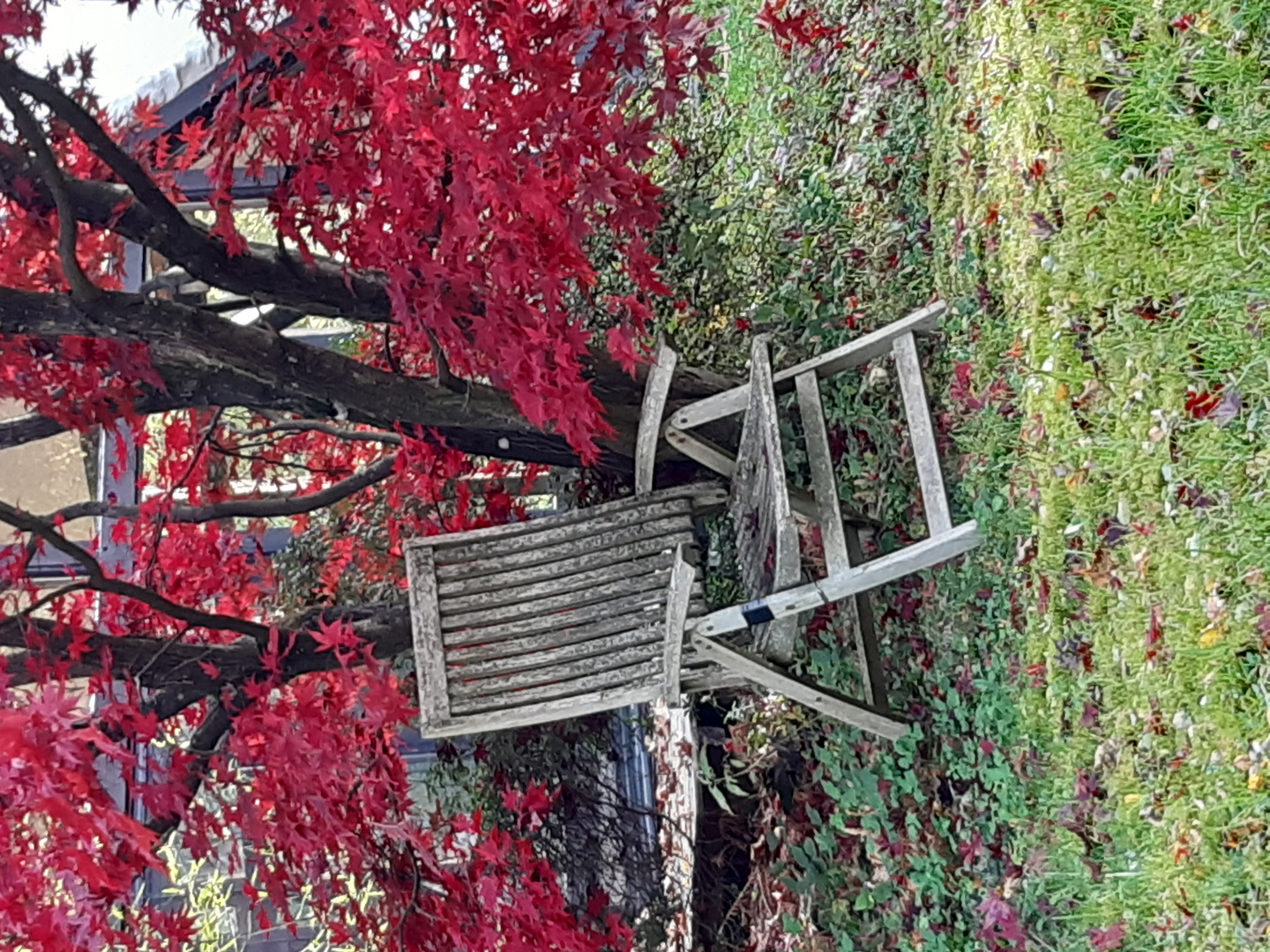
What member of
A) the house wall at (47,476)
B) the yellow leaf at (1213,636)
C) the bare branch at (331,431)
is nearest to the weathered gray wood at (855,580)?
the yellow leaf at (1213,636)

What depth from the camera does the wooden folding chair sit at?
216 centimetres

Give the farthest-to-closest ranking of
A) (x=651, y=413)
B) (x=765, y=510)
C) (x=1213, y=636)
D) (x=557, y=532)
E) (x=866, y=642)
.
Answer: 1. (x=557, y=532)
2. (x=651, y=413)
3. (x=866, y=642)
4. (x=765, y=510)
5. (x=1213, y=636)

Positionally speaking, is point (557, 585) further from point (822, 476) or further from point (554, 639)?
point (822, 476)

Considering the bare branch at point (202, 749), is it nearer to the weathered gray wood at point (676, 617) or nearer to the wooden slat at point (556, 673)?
the wooden slat at point (556, 673)

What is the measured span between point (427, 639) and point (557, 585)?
1.16 feet

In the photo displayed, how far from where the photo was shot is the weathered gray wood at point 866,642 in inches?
97.0

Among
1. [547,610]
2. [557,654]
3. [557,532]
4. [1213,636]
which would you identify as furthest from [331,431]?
[1213,636]

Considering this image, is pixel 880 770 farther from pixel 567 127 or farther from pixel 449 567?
pixel 567 127

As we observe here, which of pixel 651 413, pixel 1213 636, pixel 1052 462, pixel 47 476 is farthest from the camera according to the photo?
pixel 47 476

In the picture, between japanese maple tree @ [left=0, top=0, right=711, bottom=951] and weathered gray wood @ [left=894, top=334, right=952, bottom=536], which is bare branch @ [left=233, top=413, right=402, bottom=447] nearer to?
japanese maple tree @ [left=0, top=0, right=711, bottom=951]

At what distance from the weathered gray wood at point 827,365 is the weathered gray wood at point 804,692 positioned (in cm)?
64

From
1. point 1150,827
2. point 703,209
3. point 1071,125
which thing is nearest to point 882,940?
point 1150,827

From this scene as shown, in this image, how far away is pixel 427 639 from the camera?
2.69m

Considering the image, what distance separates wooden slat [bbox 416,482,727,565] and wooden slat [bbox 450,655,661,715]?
0.40 metres
